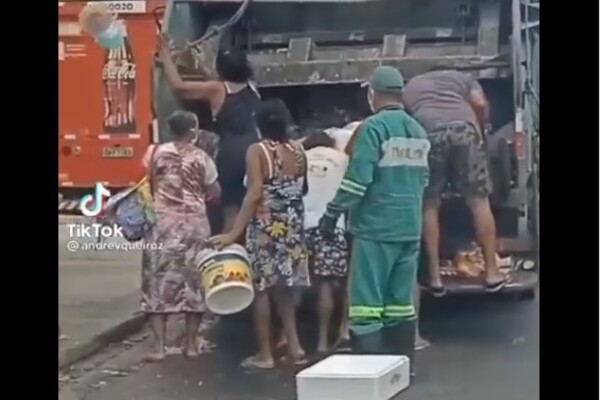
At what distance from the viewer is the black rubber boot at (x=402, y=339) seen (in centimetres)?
321

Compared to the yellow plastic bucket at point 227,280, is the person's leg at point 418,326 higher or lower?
lower

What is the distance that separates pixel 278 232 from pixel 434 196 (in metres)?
0.50

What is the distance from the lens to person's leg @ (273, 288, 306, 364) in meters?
3.21

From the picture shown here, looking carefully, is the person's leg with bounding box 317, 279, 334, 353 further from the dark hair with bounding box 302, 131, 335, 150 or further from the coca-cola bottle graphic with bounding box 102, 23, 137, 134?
the coca-cola bottle graphic with bounding box 102, 23, 137, 134

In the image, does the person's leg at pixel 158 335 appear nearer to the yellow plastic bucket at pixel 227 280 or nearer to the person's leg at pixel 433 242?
the yellow plastic bucket at pixel 227 280

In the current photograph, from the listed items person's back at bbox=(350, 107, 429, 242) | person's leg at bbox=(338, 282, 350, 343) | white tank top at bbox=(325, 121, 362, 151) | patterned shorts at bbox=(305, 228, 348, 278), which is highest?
white tank top at bbox=(325, 121, 362, 151)

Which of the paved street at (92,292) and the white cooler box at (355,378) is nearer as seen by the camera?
the white cooler box at (355,378)

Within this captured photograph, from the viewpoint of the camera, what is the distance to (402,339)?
10.5 ft

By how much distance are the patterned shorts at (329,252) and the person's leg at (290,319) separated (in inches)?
4.7

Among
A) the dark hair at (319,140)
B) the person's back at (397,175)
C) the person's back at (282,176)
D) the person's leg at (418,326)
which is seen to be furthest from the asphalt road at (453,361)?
the dark hair at (319,140)

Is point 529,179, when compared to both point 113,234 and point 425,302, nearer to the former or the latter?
point 425,302

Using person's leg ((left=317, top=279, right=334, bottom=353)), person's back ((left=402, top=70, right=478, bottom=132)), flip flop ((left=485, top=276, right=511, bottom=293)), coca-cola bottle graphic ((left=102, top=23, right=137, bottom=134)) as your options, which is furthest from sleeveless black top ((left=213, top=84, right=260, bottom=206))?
flip flop ((left=485, top=276, right=511, bottom=293))
